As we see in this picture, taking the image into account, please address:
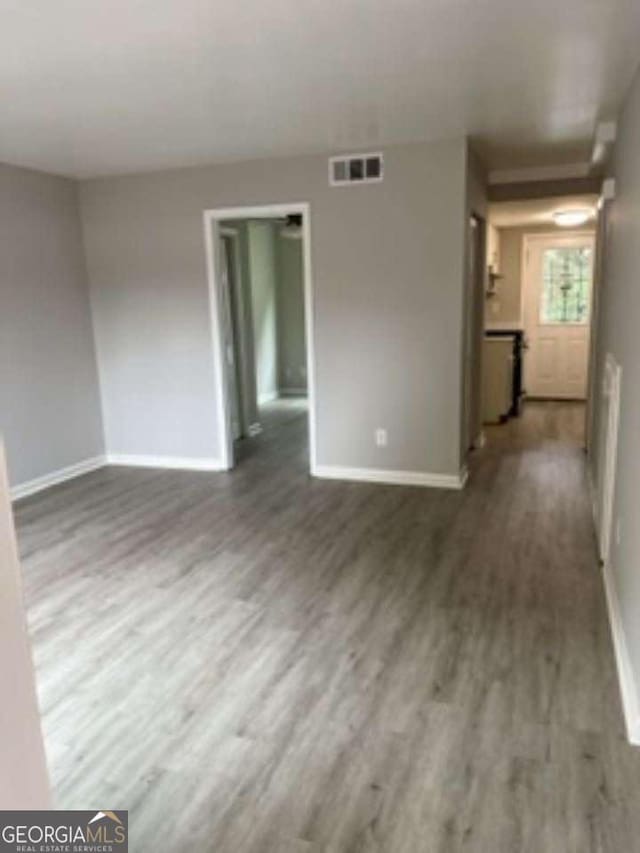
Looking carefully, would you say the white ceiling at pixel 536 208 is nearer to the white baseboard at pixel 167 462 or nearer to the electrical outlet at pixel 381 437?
the electrical outlet at pixel 381 437

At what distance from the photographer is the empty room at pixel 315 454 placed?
6.57 feet

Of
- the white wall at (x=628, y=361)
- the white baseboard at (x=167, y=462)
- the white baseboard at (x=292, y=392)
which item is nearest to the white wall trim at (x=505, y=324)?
the white baseboard at (x=292, y=392)

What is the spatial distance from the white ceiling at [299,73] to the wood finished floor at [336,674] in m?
2.56

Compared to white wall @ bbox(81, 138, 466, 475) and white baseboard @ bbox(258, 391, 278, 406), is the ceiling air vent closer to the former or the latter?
white wall @ bbox(81, 138, 466, 475)

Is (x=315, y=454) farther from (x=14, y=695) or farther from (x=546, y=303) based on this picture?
(x=546, y=303)

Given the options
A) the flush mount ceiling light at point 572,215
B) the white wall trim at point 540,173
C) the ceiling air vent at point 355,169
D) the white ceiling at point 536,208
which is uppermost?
the white wall trim at point 540,173

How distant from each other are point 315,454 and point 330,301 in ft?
4.19

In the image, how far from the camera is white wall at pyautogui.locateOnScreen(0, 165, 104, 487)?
4895 mm

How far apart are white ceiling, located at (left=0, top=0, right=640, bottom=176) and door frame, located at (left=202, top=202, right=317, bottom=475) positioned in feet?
1.78

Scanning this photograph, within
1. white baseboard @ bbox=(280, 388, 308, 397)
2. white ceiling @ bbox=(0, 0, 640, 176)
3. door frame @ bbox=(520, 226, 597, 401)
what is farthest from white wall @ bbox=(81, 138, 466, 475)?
door frame @ bbox=(520, 226, 597, 401)

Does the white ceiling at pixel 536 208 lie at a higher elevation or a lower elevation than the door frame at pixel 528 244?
higher

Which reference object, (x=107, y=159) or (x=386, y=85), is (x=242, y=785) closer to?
(x=386, y=85)

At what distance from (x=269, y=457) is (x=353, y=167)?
2712 millimetres

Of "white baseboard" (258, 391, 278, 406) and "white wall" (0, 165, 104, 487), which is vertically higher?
"white wall" (0, 165, 104, 487)
